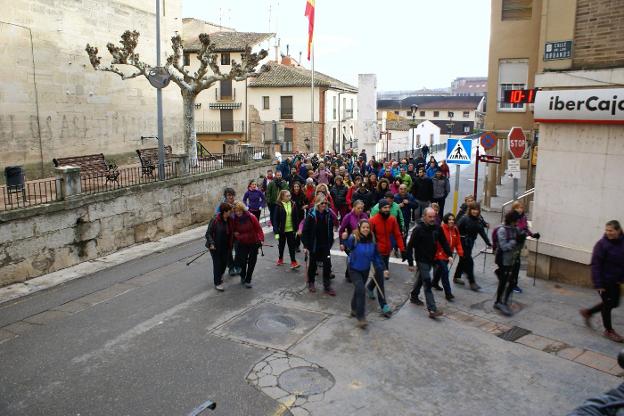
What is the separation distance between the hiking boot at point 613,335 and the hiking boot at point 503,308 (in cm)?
133

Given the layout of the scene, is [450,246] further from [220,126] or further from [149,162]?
[220,126]

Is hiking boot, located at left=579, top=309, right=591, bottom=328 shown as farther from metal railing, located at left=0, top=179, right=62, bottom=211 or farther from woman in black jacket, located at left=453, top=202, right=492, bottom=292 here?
metal railing, located at left=0, top=179, right=62, bottom=211

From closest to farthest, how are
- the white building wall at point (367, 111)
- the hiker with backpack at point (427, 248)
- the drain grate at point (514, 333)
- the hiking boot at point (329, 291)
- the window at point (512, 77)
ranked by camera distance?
the drain grate at point (514, 333)
the hiker with backpack at point (427, 248)
the hiking boot at point (329, 291)
the window at point (512, 77)
the white building wall at point (367, 111)

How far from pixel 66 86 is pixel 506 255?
16861mm

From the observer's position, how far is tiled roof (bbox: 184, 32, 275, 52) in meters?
37.9

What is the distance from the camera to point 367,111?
3366 centimetres

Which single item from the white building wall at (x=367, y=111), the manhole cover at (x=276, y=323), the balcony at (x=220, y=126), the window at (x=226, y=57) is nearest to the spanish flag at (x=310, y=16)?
the white building wall at (x=367, y=111)

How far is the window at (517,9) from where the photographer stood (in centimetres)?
1778

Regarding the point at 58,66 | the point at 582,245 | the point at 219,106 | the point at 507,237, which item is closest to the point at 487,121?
the point at 582,245

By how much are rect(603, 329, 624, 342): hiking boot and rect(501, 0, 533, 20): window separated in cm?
1344

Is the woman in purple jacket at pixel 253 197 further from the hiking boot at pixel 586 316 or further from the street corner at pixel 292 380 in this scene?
the hiking boot at pixel 586 316

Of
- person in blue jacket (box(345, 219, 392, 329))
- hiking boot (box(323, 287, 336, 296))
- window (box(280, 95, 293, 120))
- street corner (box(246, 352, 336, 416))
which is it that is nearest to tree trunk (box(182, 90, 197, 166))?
hiking boot (box(323, 287, 336, 296))

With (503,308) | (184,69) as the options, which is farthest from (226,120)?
(503,308)

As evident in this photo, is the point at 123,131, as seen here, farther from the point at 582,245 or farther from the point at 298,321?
the point at 582,245
